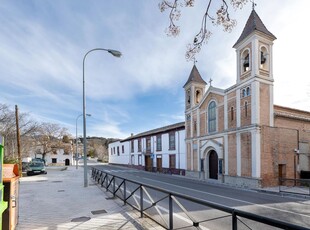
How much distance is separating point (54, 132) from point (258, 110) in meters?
46.2

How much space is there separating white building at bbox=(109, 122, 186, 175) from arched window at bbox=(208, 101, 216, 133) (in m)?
6.06

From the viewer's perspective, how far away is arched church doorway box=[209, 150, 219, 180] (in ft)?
71.2

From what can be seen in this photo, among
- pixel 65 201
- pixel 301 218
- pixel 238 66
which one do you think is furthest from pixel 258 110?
pixel 65 201

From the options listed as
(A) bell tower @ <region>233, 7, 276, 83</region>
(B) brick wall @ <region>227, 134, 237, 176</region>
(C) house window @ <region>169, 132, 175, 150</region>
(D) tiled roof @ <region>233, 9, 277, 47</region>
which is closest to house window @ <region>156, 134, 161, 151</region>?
(C) house window @ <region>169, 132, 175, 150</region>

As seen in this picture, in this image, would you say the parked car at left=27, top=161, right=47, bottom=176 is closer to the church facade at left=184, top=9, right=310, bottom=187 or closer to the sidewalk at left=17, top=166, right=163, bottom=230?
the church facade at left=184, top=9, right=310, bottom=187


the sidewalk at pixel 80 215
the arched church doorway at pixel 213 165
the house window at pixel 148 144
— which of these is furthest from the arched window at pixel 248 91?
the house window at pixel 148 144

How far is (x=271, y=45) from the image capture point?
727 inches

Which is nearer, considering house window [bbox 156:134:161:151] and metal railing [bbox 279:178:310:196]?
metal railing [bbox 279:178:310:196]

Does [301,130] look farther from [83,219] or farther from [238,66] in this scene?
[83,219]

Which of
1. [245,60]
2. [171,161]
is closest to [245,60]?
[245,60]

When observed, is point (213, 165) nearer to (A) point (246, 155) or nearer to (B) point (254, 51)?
(A) point (246, 155)

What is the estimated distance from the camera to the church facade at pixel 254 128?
55.3ft

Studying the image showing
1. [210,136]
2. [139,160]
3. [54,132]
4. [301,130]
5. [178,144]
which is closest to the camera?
[301,130]

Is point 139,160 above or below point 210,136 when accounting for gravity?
below
